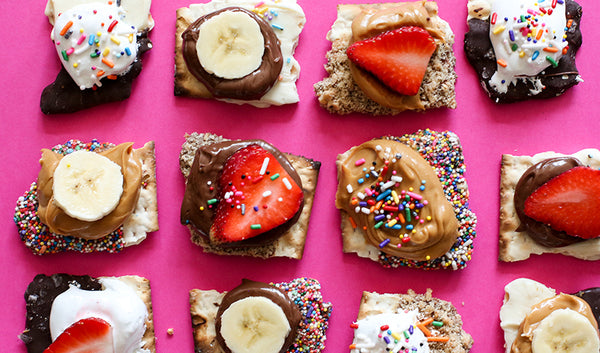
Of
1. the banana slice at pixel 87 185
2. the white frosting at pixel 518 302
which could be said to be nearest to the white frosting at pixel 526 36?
the white frosting at pixel 518 302

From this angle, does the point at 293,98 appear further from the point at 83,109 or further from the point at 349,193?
the point at 83,109

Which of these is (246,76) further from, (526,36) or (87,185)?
(526,36)

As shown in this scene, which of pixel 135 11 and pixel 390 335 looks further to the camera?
pixel 135 11

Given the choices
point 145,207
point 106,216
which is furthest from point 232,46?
point 106,216

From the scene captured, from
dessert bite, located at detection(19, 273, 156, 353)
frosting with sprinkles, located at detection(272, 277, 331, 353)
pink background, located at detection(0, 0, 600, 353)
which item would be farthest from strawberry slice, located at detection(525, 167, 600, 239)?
dessert bite, located at detection(19, 273, 156, 353)

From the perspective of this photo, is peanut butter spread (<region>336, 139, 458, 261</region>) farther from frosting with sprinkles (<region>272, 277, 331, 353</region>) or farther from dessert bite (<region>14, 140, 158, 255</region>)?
dessert bite (<region>14, 140, 158, 255</region>)

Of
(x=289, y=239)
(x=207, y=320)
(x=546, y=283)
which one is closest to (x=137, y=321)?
(x=207, y=320)
